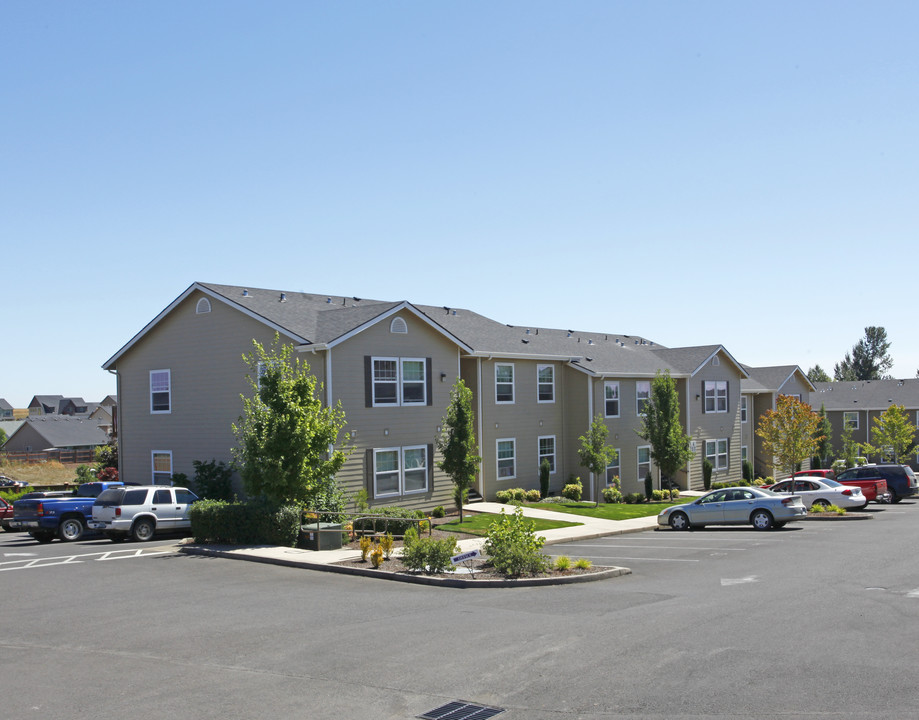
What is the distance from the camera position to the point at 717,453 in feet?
151

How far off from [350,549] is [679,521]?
1194 cm

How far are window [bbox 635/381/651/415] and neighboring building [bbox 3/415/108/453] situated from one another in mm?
59948

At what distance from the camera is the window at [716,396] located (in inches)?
1780

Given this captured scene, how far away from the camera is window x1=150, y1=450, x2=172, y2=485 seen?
30.6m

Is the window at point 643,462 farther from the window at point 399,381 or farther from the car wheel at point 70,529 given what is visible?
the car wheel at point 70,529

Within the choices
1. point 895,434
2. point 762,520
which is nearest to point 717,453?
point 895,434

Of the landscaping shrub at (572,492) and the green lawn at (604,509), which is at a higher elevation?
the landscaping shrub at (572,492)

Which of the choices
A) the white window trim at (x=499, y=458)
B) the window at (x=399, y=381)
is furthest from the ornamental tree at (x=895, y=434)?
the window at (x=399, y=381)

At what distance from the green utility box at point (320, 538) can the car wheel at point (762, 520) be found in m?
13.2

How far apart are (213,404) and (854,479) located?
28.1m

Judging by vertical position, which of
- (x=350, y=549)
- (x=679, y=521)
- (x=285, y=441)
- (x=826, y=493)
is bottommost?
(x=679, y=521)

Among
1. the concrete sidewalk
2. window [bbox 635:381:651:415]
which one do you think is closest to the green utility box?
the concrete sidewalk

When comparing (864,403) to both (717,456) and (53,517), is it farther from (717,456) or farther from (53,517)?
(53,517)

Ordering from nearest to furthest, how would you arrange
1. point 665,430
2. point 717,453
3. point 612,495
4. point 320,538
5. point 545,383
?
point 320,538
point 612,495
point 545,383
point 665,430
point 717,453
